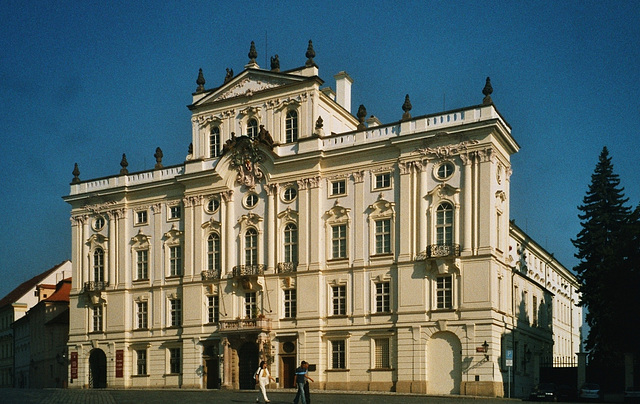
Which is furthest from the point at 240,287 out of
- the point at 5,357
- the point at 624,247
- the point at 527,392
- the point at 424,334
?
the point at 5,357

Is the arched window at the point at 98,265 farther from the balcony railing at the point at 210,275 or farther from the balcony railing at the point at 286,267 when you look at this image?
the balcony railing at the point at 286,267

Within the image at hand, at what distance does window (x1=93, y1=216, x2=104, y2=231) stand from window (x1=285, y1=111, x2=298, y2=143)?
733 inches

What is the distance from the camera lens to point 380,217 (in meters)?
54.5

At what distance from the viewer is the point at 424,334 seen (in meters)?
51.5

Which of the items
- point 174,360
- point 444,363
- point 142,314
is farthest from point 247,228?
point 444,363

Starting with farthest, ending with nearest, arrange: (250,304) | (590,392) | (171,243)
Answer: (171,243) → (250,304) → (590,392)

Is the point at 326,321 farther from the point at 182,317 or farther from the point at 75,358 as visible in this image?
the point at 75,358

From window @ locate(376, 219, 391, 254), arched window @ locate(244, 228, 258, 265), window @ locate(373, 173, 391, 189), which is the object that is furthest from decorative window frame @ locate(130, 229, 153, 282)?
window @ locate(373, 173, 391, 189)

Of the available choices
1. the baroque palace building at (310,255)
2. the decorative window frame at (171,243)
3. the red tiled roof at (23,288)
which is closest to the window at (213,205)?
the baroque palace building at (310,255)

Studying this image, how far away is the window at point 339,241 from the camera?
55.9 metres

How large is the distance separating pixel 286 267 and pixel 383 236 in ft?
24.8

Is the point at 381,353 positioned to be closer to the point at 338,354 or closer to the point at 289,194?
the point at 338,354

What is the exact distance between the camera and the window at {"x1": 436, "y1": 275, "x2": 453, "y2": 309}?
51.3 m

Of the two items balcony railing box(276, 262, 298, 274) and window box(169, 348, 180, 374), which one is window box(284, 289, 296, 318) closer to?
balcony railing box(276, 262, 298, 274)
